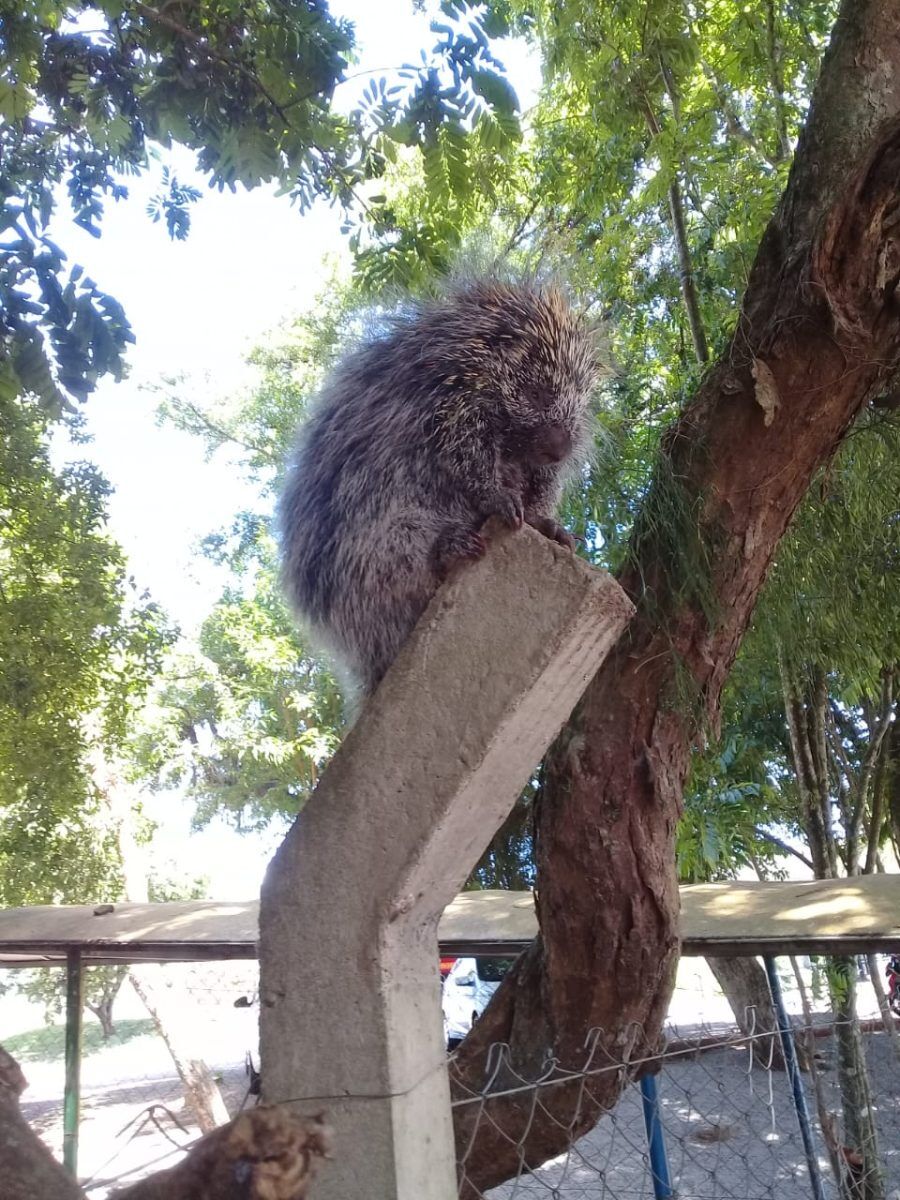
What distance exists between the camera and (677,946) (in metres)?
1.69

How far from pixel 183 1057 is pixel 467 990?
208cm

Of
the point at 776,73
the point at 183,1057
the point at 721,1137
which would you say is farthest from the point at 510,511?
the point at 183,1057

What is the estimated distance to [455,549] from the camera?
131 centimetres

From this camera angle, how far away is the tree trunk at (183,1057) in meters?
6.38

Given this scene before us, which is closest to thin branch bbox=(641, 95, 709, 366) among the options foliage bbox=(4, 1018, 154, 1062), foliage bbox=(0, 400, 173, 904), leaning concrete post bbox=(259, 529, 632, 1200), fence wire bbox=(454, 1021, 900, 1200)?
fence wire bbox=(454, 1021, 900, 1200)

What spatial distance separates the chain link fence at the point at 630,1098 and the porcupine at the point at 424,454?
0.72m

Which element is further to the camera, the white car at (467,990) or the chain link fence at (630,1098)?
the white car at (467,990)

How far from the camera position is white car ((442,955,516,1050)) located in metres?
5.80

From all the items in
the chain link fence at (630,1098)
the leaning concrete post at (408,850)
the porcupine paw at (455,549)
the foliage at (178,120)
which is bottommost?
the chain link fence at (630,1098)

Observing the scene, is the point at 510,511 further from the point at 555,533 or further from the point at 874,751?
the point at 874,751

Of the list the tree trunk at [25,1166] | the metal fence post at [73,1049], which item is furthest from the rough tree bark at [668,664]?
the metal fence post at [73,1049]

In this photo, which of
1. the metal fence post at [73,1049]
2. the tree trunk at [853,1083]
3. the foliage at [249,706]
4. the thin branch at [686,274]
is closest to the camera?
the metal fence post at [73,1049]

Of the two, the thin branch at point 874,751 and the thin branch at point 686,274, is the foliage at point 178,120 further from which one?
the thin branch at point 874,751

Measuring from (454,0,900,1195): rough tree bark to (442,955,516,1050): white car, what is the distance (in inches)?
165
